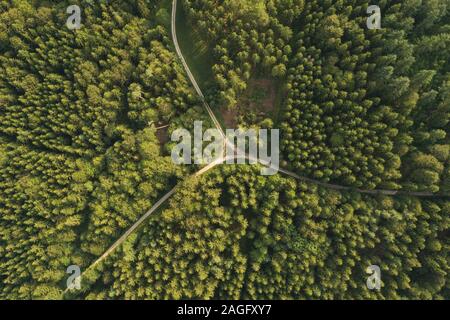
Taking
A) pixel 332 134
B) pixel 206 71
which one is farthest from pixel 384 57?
pixel 206 71

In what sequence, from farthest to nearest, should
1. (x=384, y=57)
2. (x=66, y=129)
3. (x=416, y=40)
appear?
(x=66, y=129) < (x=416, y=40) < (x=384, y=57)

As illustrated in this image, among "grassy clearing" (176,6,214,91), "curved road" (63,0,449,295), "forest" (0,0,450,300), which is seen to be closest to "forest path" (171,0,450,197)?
"curved road" (63,0,449,295)

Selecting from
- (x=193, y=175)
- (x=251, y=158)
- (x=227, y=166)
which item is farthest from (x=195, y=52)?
(x=193, y=175)

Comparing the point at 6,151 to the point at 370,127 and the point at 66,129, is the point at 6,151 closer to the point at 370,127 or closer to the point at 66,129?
the point at 66,129

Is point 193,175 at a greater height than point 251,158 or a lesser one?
lesser

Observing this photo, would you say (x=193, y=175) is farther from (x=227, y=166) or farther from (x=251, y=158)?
(x=251, y=158)

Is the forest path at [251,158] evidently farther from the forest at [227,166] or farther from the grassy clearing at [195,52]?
the forest at [227,166]

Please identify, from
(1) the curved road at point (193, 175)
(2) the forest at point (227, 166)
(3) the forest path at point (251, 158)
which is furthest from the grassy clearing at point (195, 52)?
(1) the curved road at point (193, 175)

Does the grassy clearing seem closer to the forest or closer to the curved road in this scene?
the forest
